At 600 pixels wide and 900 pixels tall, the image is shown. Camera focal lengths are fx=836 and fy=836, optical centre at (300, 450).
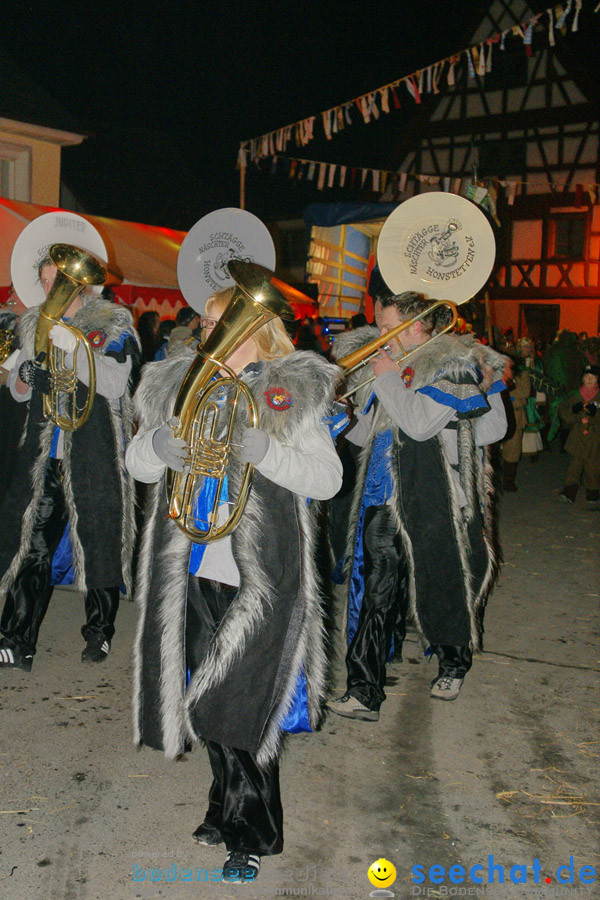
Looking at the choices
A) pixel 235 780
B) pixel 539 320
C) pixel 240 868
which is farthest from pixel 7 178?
pixel 539 320

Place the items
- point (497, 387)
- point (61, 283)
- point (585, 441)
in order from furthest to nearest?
point (585, 441)
point (497, 387)
point (61, 283)

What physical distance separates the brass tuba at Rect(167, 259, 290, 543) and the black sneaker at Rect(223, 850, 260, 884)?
106 cm

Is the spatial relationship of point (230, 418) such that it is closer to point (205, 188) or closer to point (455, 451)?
point (455, 451)

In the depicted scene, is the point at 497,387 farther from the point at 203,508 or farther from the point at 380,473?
the point at 203,508

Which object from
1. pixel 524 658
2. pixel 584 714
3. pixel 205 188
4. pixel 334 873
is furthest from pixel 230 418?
pixel 205 188

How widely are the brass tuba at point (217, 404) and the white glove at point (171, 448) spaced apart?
0.02m

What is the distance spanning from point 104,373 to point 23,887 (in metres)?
2.51

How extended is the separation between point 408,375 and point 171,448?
1788mm

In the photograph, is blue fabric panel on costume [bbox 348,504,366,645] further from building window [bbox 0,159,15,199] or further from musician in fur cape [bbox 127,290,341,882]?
building window [bbox 0,159,15,199]

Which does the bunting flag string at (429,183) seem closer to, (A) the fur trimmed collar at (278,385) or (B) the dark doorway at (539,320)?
(B) the dark doorway at (539,320)

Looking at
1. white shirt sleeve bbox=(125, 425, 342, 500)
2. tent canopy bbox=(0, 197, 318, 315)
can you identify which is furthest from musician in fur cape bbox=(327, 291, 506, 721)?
tent canopy bbox=(0, 197, 318, 315)

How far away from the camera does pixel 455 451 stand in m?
4.29

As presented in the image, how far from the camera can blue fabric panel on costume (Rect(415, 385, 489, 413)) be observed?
12.9ft

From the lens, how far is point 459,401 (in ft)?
12.9
